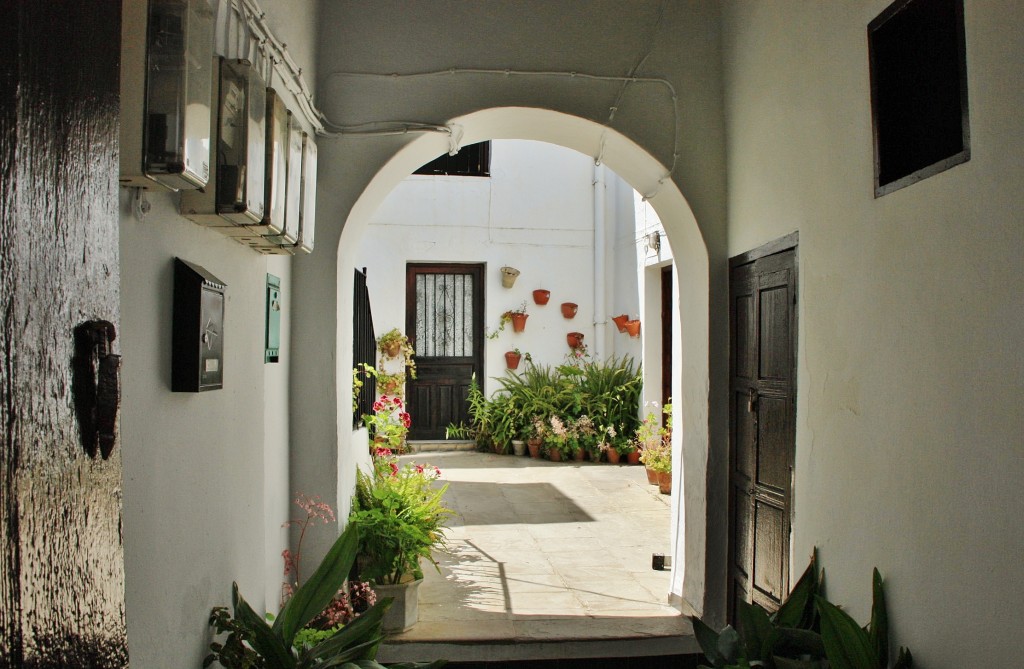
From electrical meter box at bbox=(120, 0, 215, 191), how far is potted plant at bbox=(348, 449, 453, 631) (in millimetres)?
2459

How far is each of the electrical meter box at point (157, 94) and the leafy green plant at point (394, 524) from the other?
2.40 metres

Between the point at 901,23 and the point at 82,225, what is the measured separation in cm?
247

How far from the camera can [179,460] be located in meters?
1.90

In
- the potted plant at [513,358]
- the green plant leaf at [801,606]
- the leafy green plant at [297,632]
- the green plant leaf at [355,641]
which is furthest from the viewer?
the potted plant at [513,358]

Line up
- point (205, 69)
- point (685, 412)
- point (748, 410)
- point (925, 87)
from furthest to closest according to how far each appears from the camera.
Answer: point (685, 412) → point (748, 410) → point (925, 87) → point (205, 69)

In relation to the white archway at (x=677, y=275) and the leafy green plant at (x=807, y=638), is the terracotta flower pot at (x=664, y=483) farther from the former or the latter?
the leafy green plant at (x=807, y=638)

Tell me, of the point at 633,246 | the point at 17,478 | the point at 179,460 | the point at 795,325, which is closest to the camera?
the point at 17,478

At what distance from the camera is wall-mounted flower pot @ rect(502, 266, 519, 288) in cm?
975

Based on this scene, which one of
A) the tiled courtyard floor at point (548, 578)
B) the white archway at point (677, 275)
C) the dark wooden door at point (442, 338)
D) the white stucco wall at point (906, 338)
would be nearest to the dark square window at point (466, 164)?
the dark wooden door at point (442, 338)

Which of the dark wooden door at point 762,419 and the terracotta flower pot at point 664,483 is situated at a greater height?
the dark wooden door at point 762,419

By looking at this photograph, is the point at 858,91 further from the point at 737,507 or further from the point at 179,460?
the point at 179,460

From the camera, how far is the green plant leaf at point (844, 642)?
2180 mm

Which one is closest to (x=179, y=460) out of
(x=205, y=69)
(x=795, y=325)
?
(x=205, y=69)

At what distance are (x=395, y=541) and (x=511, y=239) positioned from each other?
258 inches
